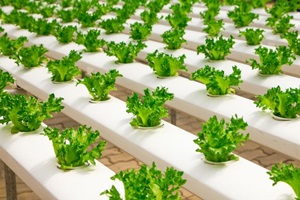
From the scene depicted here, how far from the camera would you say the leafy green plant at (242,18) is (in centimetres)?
769

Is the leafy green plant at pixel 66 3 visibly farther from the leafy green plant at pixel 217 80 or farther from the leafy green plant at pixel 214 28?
the leafy green plant at pixel 217 80

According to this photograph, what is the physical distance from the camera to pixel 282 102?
13.9 feet

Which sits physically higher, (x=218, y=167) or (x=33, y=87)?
(x=218, y=167)

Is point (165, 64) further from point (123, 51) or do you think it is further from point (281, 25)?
point (281, 25)

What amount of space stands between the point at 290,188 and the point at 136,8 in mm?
7039

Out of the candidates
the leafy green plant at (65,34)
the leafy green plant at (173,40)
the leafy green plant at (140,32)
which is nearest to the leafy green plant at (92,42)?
the leafy green plant at (65,34)

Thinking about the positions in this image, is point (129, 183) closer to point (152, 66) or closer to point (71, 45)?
point (152, 66)

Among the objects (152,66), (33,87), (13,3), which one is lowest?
(13,3)

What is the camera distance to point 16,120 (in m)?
4.25

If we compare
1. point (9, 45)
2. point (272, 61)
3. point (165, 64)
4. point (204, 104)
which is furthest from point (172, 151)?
point (9, 45)

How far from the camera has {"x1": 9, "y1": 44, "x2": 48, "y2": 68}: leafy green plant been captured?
244 inches

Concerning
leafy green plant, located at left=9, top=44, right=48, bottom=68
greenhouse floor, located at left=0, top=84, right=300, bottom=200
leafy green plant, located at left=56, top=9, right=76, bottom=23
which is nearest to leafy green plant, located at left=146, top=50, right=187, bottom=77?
greenhouse floor, located at left=0, top=84, right=300, bottom=200

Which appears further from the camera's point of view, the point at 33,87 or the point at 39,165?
the point at 33,87

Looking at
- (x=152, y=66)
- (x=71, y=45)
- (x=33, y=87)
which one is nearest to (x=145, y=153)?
(x=152, y=66)
